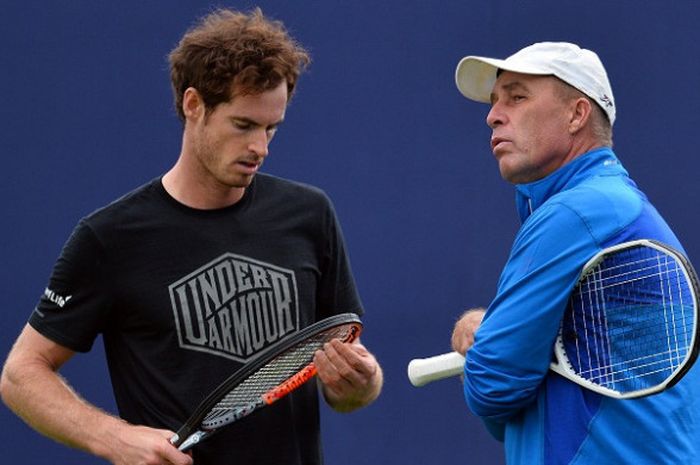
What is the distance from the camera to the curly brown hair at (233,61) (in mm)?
3244

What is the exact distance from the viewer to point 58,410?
10.3 feet

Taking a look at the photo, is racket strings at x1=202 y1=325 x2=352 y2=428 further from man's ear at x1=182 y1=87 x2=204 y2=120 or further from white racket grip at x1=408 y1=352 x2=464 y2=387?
man's ear at x1=182 y1=87 x2=204 y2=120

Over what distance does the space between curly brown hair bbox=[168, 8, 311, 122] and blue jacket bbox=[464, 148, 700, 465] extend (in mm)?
706

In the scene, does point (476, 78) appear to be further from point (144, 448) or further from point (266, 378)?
point (144, 448)

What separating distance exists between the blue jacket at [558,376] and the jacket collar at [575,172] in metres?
0.08

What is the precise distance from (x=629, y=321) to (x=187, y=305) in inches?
37.0

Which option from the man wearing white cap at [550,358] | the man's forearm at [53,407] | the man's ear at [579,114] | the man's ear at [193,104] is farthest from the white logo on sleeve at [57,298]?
the man's ear at [579,114]

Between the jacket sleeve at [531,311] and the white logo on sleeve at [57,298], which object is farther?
the white logo on sleeve at [57,298]

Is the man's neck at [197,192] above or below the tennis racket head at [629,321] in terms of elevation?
above

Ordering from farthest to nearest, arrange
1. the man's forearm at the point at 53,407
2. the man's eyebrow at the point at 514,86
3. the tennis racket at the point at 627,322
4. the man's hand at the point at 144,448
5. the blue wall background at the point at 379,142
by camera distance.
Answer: the blue wall background at the point at 379,142 → the man's eyebrow at the point at 514,86 → the man's forearm at the point at 53,407 → the man's hand at the point at 144,448 → the tennis racket at the point at 627,322

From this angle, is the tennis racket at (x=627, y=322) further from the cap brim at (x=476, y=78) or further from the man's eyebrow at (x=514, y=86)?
the cap brim at (x=476, y=78)

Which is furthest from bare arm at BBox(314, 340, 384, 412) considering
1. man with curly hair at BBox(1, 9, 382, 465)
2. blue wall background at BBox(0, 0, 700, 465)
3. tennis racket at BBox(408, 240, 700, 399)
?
blue wall background at BBox(0, 0, 700, 465)

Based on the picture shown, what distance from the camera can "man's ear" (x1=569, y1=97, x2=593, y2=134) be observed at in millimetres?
3148

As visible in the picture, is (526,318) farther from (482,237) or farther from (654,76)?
(654,76)
